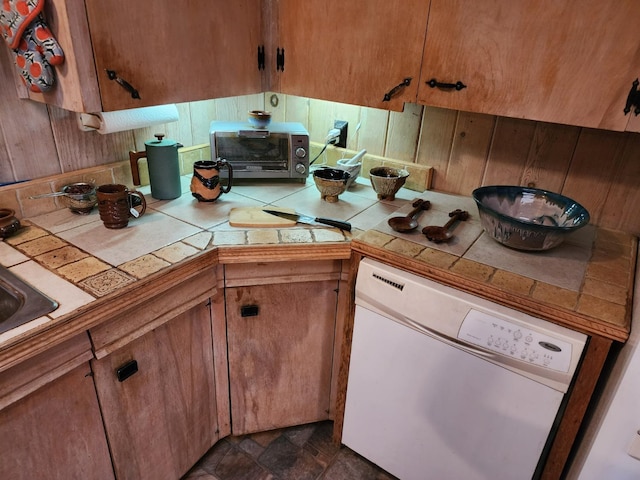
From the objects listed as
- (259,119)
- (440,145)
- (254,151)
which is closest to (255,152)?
(254,151)

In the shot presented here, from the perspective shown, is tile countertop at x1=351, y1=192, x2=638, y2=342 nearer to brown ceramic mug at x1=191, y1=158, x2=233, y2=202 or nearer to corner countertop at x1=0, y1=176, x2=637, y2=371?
corner countertop at x1=0, y1=176, x2=637, y2=371

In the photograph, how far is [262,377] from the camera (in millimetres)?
1489

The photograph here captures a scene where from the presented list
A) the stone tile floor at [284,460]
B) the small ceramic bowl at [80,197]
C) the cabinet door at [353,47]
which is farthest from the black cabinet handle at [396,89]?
the stone tile floor at [284,460]

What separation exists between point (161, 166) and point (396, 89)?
0.81 meters

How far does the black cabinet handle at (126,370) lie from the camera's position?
107 centimetres

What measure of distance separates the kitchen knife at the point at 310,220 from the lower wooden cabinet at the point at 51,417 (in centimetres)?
66

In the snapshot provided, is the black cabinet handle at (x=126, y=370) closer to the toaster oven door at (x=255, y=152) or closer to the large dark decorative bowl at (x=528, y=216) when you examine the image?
the toaster oven door at (x=255, y=152)

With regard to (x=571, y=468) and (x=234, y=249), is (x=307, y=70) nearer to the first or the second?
(x=234, y=249)

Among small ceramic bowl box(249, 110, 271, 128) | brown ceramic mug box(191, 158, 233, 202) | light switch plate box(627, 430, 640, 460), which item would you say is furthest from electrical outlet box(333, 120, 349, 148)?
light switch plate box(627, 430, 640, 460)

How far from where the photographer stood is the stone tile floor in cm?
154

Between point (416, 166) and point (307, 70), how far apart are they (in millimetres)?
561

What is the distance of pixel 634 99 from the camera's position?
959 millimetres

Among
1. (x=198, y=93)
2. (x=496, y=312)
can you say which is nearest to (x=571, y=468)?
(x=496, y=312)

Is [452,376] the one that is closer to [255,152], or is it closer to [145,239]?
[145,239]
